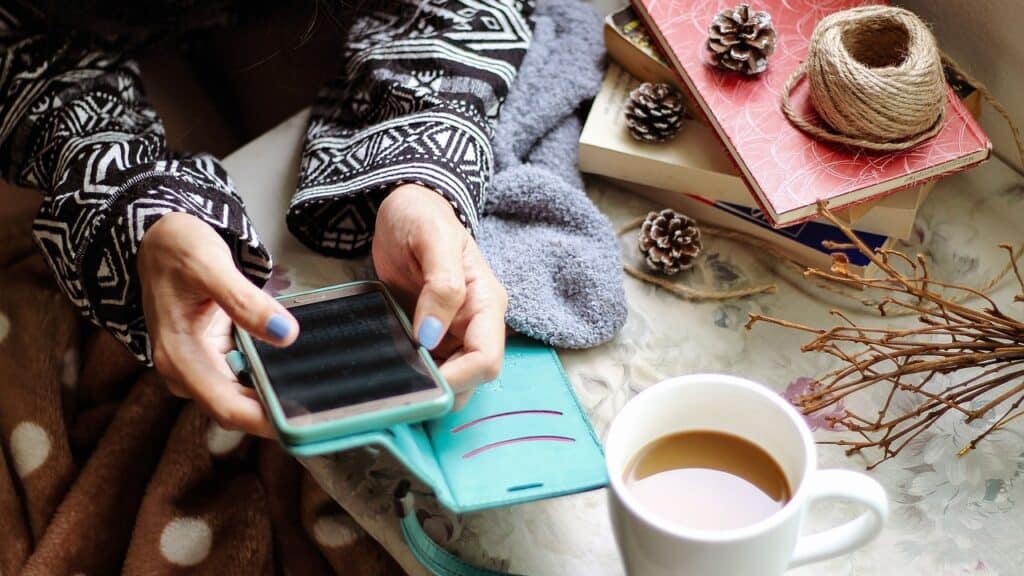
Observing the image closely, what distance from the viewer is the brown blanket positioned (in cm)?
72

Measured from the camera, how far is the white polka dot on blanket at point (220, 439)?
2.43 feet

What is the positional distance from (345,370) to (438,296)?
7 centimetres

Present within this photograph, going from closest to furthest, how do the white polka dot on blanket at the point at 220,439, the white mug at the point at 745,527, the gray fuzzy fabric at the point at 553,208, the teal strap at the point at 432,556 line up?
the white mug at the point at 745,527, the teal strap at the point at 432,556, the gray fuzzy fabric at the point at 553,208, the white polka dot on blanket at the point at 220,439

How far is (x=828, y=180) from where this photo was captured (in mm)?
606

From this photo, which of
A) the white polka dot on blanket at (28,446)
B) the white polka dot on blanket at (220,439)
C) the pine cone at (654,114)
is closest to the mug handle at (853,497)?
the pine cone at (654,114)

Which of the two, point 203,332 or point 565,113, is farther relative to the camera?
point 565,113

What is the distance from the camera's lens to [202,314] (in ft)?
1.85

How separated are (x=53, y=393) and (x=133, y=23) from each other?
33 centimetres

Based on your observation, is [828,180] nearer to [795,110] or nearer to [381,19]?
[795,110]

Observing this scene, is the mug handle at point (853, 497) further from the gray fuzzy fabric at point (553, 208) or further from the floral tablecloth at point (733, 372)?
the gray fuzzy fabric at point (553, 208)

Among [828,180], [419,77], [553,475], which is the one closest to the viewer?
[553,475]

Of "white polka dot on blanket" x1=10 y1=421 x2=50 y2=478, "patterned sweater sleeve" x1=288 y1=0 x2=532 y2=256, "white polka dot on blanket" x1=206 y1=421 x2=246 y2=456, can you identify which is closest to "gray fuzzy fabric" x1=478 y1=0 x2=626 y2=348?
"patterned sweater sleeve" x1=288 y1=0 x2=532 y2=256

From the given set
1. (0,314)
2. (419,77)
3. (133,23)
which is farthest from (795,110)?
(0,314)

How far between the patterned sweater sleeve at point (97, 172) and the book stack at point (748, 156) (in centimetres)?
29
